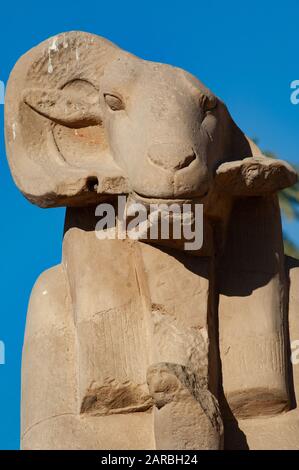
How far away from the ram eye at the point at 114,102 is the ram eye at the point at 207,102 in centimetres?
35

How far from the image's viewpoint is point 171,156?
802 centimetres

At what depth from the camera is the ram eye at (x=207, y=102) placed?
27.6 feet

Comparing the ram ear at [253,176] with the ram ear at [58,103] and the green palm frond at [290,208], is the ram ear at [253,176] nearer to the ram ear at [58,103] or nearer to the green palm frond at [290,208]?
the ram ear at [58,103]

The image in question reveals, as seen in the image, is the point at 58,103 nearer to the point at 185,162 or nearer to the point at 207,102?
the point at 207,102

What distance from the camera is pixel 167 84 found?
8336 mm

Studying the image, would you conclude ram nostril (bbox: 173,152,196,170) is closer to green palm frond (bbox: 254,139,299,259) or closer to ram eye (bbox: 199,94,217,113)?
ram eye (bbox: 199,94,217,113)

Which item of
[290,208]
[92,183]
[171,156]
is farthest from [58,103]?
[290,208]

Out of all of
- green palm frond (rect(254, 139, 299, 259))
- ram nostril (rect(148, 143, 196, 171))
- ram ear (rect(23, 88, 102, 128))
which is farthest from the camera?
green palm frond (rect(254, 139, 299, 259))

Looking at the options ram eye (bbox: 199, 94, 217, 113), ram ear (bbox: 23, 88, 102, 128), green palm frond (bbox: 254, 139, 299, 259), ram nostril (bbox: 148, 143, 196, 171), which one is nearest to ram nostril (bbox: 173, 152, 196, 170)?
ram nostril (bbox: 148, 143, 196, 171)

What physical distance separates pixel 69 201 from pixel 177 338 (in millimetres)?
788

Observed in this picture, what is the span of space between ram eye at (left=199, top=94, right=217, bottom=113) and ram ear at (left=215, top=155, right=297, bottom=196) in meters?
0.28

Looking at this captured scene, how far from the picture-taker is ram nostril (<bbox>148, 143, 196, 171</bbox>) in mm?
8008

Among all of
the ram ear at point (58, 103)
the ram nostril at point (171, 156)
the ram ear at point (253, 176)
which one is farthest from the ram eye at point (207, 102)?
the ram ear at point (58, 103)
